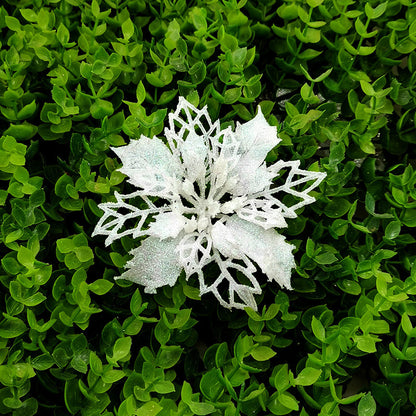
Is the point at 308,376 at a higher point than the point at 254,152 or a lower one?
lower

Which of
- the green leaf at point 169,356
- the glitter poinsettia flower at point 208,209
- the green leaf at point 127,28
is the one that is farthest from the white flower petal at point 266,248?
the green leaf at point 127,28

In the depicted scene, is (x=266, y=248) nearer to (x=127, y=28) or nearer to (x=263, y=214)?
(x=263, y=214)

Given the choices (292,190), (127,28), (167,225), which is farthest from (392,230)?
(127,28)

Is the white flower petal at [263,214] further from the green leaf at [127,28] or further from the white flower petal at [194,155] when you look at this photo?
the green leaf at [127,28]

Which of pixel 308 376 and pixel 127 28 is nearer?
pixel 308 376

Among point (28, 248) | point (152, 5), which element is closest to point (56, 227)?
point (28, 248)

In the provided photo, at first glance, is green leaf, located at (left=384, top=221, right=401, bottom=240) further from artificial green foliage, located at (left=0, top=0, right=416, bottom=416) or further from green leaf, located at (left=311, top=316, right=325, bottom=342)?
green leaf, located at (left=311, top=316, right=325, bottom=342)
